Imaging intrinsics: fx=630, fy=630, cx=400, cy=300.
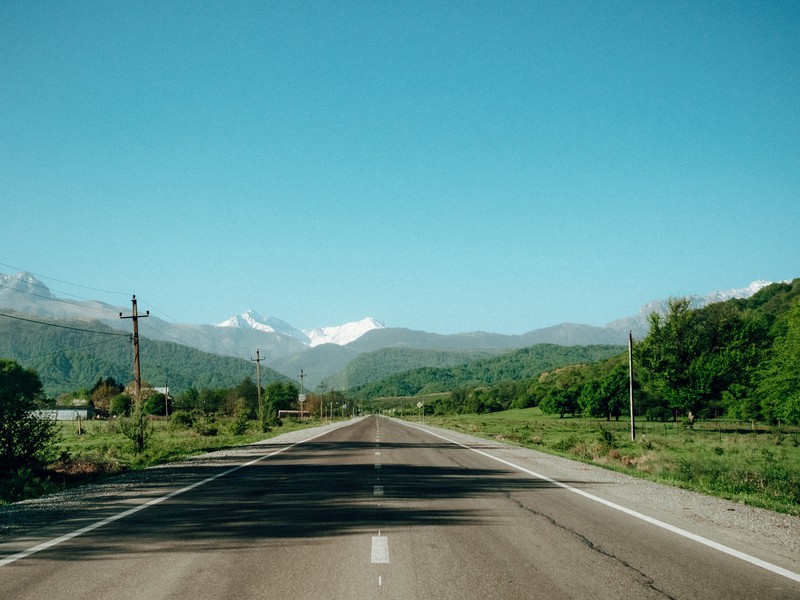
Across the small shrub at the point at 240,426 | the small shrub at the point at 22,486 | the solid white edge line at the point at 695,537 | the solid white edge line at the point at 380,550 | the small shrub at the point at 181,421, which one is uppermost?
the solid white edge line at the point at 380,550

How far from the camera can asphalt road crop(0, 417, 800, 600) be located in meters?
5.78

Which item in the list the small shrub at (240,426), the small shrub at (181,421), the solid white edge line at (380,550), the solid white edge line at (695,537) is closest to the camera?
the solid white edge line at (695,537)

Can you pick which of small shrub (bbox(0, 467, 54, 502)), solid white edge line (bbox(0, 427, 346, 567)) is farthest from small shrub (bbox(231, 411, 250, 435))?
solid white edge line (bbox(0, 427, 346, 567))

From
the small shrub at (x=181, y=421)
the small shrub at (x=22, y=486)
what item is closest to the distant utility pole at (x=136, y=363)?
the small shrub at (x=22, y=486)

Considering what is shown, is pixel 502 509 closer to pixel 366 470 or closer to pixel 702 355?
pixel 366 470

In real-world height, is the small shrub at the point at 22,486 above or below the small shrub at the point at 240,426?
above

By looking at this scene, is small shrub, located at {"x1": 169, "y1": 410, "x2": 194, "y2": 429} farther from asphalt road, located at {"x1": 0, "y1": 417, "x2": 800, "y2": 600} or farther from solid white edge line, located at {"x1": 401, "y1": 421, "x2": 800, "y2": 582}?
solid white edge line, located at {"x1": 401, "y1": 421, "x2": 800, "y2": 582}

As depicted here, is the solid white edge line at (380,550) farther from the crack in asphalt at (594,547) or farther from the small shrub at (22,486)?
the small shrub at (22,486)

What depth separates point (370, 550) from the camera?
7.27 m

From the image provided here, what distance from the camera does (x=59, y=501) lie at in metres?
11.8

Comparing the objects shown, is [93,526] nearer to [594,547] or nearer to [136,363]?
[594,547]

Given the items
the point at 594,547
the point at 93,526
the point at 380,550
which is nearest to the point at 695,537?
the point at 594,547

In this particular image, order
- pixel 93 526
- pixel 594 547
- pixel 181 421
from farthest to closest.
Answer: pixel 181 421 < pixel 93 526 < pixel 594 547

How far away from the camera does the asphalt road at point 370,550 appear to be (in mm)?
5781
